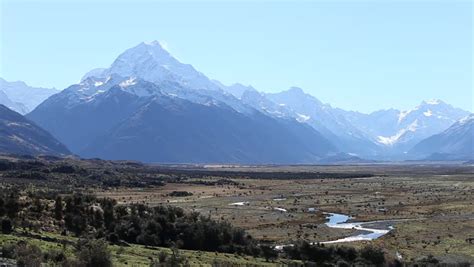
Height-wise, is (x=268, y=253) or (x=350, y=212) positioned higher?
(x=268, y=253)

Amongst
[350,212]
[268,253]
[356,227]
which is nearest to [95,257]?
[268,253]

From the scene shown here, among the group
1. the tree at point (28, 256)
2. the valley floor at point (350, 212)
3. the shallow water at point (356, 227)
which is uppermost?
the tree at point (28, 256)

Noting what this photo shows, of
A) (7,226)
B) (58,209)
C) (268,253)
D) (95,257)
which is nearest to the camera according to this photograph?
(95,257)

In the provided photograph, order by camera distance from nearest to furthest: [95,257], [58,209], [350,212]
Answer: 1. [95,257]
2. [58,209]
3. [350,212]

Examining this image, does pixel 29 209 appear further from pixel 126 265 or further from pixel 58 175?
pixel 58 175

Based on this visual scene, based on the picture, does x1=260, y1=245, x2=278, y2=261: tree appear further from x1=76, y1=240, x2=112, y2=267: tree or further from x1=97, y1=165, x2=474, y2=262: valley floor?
x1=76, y1=240, x2=112, y2=267: tree

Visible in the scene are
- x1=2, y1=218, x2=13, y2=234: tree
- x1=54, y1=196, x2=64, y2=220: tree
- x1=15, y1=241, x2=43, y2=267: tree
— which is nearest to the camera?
x1=15, y1=241, x2=43, y2=267: tree

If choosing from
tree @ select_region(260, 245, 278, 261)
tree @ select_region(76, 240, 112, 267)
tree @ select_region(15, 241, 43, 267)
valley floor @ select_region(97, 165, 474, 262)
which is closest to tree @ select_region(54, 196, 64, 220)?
tree @ select_region(15, 241, 43, 267)

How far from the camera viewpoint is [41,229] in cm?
6006

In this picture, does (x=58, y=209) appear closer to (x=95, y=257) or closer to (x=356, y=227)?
(x=95, y=257)

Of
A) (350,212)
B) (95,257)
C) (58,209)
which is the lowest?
(350,212)

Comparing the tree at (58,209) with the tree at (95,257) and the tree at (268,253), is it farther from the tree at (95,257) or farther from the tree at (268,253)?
the tree at (95,257)

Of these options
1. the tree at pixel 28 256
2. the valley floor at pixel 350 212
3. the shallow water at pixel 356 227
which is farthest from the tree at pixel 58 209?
the shallow water at pixel 356 227

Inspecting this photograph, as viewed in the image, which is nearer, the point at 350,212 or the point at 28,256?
the point at 28,256
